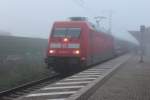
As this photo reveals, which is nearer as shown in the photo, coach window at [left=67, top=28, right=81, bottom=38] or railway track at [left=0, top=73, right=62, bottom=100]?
railway track at [left=0, top=73, right=62, bottom=100]

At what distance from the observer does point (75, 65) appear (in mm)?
23156

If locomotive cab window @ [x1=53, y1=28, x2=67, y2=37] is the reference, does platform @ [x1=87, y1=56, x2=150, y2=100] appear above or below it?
below

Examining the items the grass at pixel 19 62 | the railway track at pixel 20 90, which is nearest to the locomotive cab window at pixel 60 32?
the grass at pixel 19 62

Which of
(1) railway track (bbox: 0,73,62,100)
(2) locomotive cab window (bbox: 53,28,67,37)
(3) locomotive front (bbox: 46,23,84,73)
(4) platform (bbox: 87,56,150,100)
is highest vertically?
(2) locomotive cab window (bbox: 53,28,67,37)

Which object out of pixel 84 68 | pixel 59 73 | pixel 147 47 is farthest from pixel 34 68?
pixel 147 47

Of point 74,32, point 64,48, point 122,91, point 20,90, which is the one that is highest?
point 74,32

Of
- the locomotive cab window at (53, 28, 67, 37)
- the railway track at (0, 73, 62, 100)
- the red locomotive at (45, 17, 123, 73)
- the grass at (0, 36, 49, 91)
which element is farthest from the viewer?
the locomotive cab window at (53, 28, 67, 37)

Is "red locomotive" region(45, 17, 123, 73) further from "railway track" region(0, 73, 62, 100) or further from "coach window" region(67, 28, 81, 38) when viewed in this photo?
"railway track" region(0, 73, 62, 100)

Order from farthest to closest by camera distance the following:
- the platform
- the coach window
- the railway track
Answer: the coach window < the railway track < the platform

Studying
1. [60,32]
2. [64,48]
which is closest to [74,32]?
[60,32]

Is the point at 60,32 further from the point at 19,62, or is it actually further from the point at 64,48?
the point at 19,62

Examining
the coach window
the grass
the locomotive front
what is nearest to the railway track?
the grass

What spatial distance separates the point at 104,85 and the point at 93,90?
73.6 inches

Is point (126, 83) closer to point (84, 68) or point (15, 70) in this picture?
point (84, 68)
